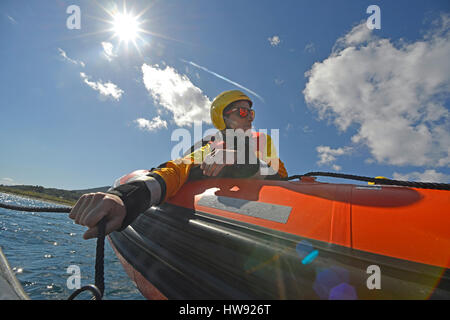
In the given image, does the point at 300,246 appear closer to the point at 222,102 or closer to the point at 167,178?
the point at 167,178

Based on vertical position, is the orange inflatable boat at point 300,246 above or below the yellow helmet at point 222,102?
below

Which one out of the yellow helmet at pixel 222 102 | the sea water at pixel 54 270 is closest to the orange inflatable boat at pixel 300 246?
the sea water at pixel 54 270

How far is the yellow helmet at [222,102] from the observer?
98.2 inches

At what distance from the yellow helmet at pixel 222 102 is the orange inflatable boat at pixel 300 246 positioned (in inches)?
54.2

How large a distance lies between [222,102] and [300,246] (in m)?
2.08

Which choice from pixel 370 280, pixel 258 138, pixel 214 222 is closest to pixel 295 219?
pixel 370 280

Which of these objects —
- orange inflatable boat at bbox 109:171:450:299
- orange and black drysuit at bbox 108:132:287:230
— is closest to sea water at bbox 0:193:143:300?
orange inflatable boat at bbox 109:171:450:299

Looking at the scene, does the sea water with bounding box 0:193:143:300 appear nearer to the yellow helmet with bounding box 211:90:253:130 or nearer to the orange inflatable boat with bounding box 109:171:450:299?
the orange inflatable boat with bounding box 109:171:450:299

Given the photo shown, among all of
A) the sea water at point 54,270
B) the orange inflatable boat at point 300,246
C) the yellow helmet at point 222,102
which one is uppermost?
the yellow helmet at point 222,102

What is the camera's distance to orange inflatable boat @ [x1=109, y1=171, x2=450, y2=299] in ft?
2.31

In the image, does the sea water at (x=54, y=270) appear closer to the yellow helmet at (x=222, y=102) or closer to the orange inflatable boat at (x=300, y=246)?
the orange inflatable boat at (x=300, y=246)
